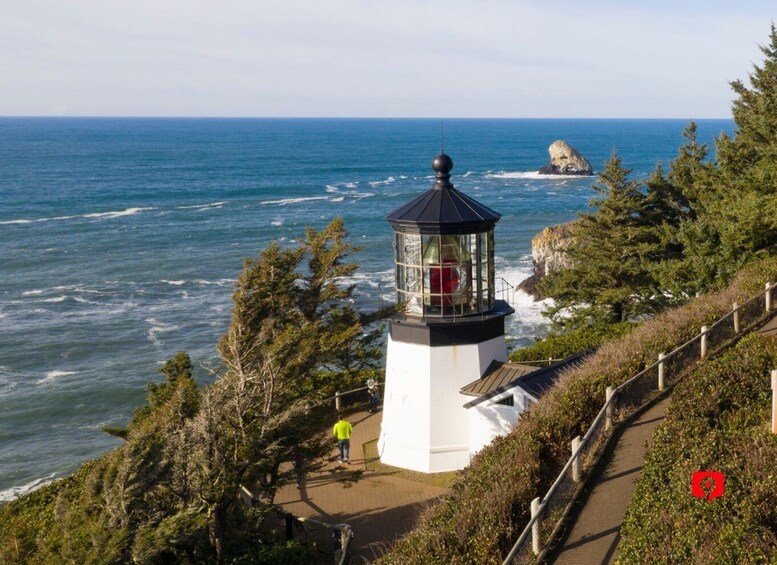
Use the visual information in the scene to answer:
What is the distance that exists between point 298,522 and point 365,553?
1.13 metres

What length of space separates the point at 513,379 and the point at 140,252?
1745 inches

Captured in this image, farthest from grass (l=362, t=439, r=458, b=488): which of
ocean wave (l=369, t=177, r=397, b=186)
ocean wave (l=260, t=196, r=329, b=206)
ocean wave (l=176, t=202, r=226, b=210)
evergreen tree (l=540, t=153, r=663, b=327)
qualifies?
ocean wave (l=369, t=177, r=397, b=186)

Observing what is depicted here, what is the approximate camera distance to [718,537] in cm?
623

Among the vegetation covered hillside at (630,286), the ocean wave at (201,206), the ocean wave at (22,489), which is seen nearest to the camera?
the vegetation covered hillside at (630,286)

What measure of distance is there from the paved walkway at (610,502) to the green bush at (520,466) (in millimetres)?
534

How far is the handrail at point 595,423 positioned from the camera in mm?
6965

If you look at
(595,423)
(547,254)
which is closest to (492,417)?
(595,423)

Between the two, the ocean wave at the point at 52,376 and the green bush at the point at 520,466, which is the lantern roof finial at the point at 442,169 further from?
the ocean wave at the point at 52,376

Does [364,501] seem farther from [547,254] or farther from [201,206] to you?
[201,206]

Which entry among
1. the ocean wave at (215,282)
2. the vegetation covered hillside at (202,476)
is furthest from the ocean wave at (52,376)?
the vegetation covered hillside at (202,476)

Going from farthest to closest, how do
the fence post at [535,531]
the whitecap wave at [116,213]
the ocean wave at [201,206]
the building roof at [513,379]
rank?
the ocean wave at [201,206] → the whitecap wave at [116,213] → the building roof at [513,379] → the fence post at [535,531]

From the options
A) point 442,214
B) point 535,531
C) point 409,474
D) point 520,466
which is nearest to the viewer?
point 535,531

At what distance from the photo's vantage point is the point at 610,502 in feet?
26.2

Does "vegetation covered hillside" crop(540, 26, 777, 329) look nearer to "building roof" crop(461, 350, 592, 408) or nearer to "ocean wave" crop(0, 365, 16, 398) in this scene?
"building roof" crop(461, 350, 592, 408)
